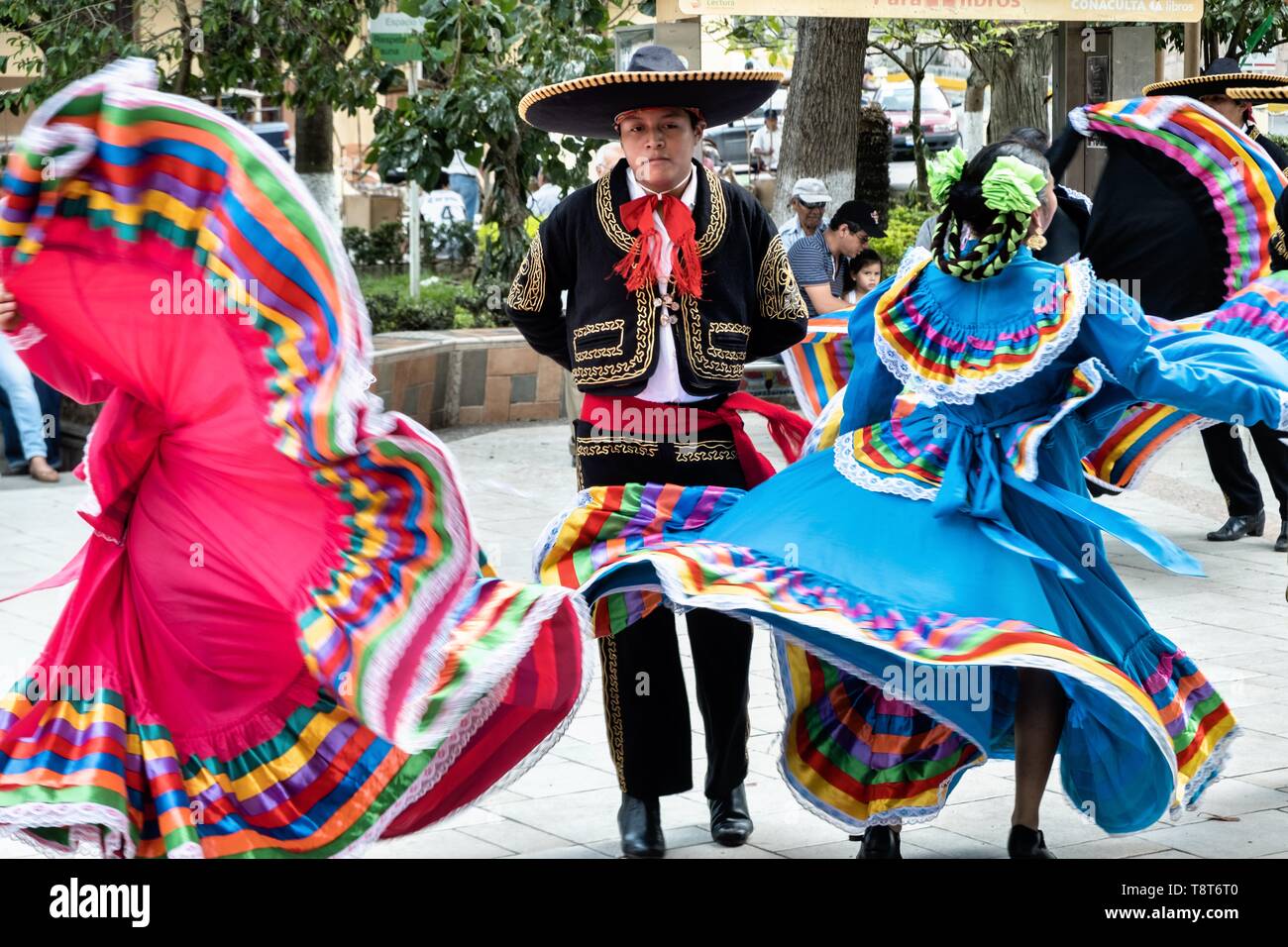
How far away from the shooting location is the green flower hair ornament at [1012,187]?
390 centimetres

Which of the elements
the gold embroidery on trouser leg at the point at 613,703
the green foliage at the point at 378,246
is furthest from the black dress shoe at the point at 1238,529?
the green foliage at the point at 378,246

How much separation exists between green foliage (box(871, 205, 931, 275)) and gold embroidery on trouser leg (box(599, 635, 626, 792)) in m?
9.01

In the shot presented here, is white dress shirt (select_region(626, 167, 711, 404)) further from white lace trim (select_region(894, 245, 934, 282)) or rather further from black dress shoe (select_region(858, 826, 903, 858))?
black dress shoe (select_region(858, 826, 903, 858))

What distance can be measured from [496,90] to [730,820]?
7514 mm

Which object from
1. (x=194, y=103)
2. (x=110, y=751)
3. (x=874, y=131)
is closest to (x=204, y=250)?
(x=194, y=103)

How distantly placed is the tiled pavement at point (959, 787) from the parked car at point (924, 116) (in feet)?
51.7

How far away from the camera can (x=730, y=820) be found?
14.6ft

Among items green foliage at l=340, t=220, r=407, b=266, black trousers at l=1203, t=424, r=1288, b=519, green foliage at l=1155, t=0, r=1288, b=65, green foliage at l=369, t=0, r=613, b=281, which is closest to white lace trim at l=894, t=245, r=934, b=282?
black trousers at l=1203, t=424, r=1288, b=519

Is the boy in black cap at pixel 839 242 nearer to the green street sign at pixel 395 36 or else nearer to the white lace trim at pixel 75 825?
the green street sign at pixel 395 36

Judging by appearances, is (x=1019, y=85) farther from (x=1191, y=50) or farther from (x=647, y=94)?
(x=647, y=94)

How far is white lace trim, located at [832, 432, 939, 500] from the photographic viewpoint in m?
3.95

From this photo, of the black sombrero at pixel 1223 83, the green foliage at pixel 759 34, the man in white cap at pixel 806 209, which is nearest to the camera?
the black sombrero at pixel 1223 83

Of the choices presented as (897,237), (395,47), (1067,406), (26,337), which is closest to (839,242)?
(395,47)

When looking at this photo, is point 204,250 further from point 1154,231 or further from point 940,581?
point 1154,231
